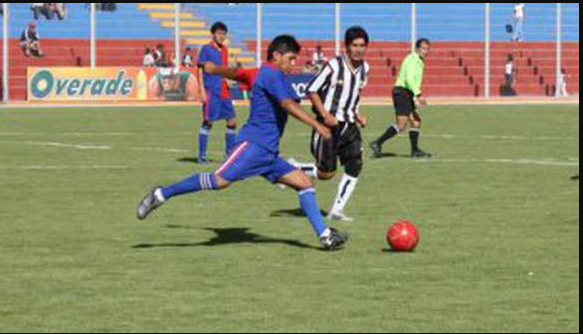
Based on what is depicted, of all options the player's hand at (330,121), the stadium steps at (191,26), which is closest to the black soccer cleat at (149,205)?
the player's hand at (330,121)

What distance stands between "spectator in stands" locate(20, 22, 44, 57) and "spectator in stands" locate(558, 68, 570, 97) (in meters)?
21.6

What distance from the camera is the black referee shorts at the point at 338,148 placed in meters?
15.2

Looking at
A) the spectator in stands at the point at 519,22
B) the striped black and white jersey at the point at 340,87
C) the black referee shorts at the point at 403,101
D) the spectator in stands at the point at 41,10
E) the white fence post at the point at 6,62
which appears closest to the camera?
the striped black and white jersey at the point at 340,87

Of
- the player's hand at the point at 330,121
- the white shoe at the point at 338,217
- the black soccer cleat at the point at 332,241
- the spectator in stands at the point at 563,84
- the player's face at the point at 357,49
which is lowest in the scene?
the spectator in stands at the point at 563,84

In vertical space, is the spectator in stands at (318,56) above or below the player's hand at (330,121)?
→ below

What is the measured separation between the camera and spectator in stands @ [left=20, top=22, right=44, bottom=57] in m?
55.5

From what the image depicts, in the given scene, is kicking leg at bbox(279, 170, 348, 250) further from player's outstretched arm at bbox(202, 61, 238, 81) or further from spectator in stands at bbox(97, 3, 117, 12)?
spectator in stands at bbox(97, 3, 117, 12)

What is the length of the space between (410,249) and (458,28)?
55706 millimetres

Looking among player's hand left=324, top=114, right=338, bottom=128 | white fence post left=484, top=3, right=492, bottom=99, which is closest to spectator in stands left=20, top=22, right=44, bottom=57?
white fence post left=484, top=3, right=492, bottom=99

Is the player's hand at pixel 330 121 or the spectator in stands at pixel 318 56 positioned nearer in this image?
the player's hand at pixel 330 121

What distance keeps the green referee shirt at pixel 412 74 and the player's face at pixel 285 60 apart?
40.2 ft

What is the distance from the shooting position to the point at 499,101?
57.3 metres

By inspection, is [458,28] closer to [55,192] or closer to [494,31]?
[494,31]

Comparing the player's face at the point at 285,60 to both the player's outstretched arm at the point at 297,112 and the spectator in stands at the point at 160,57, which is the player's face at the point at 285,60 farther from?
the spectator in stands at the point at 160,57
